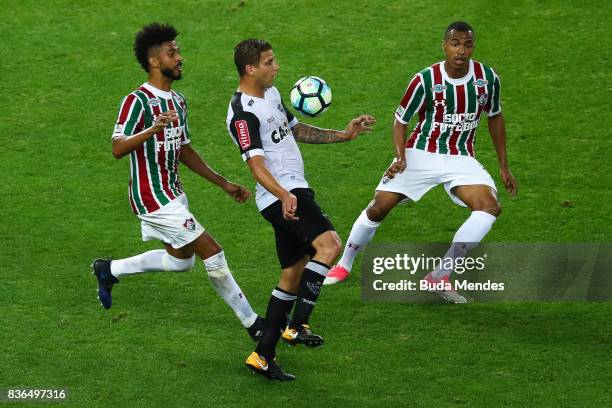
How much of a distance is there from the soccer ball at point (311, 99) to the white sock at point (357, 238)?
4.12 feet

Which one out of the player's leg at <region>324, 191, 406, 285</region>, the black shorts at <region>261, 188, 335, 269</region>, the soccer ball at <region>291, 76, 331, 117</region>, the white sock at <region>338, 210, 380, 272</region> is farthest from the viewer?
the white sock at <region>338, 210, 380, 272</region>

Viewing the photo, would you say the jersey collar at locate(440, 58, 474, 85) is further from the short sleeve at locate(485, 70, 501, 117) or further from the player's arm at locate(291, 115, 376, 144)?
the player's arm at locate(291, 115, 376, 144)

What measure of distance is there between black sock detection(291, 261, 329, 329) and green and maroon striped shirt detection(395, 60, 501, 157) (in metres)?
2.02

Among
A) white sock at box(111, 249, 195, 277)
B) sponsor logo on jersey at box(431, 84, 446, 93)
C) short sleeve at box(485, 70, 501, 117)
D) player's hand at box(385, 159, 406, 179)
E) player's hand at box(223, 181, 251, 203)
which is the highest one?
sponsor logo on jersey at box(431, 84, 446, 93)

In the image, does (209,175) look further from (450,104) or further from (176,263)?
(450,104)

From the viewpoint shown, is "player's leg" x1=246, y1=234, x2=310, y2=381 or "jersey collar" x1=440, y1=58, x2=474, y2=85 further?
"jersey collar" x1=440, y1=58, x2=474, y2=85

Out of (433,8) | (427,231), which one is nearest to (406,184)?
(427,231)

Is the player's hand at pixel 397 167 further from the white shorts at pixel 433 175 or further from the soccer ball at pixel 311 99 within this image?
the soccer ball at pixel 311 99

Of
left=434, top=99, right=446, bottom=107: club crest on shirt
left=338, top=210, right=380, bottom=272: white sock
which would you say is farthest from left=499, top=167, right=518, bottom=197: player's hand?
left=338, top=210, right=380, bottom=272: white sock

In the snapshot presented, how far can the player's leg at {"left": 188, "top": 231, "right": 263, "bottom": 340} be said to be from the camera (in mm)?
9547

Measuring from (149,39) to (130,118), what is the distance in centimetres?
66

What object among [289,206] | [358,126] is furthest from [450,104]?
[289,206]

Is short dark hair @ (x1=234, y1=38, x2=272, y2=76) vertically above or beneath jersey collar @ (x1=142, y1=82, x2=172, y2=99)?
above

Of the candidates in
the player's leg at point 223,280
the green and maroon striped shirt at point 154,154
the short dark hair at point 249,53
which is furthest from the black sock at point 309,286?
the short dark hair at point 249,53
